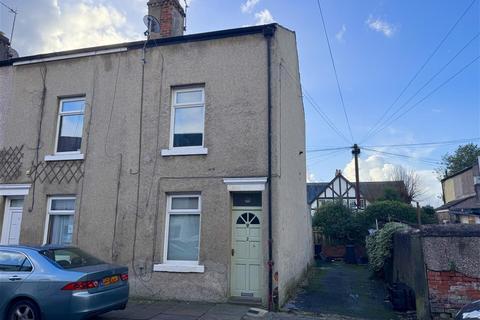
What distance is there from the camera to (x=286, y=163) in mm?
10375

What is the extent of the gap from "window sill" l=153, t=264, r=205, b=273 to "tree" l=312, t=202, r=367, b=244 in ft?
47.1

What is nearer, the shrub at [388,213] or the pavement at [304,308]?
the pavement at [304,308]

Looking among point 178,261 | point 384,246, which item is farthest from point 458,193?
point 178,261

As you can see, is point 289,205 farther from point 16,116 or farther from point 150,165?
point 16,116

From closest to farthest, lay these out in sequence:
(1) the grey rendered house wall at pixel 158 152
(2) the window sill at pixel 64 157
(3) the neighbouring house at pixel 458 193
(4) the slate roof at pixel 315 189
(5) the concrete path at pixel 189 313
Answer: (5) the concrete path at pixel 189 313
(1) the grey rendered house wall at pixel 158 152
(2) the window sill at pixel 64 157
(3) the neighbouring house at pixel 458 193
(4) the slate roof at pixel 315 189

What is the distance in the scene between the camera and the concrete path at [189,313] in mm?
7328

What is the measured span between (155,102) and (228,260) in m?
4.82

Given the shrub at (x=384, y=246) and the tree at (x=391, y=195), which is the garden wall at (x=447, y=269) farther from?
the tree at (x=391, y=195)

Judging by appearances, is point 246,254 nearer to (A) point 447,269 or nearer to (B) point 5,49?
(A) point 447,269

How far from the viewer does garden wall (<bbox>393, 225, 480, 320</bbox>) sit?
701cm

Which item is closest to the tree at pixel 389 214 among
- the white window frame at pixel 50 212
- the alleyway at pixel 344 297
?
the alleyway at pixel 344 297

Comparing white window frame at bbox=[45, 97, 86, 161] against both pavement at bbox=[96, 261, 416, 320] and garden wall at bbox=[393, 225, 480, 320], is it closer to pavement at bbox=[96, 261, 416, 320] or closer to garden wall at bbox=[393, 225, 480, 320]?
pavement at bbox=[96, 261, 416, 320]

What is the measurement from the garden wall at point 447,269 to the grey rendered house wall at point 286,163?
3.12m

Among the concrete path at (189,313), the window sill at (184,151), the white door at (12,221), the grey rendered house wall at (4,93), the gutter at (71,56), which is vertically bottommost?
the concrete path at (189,313)
